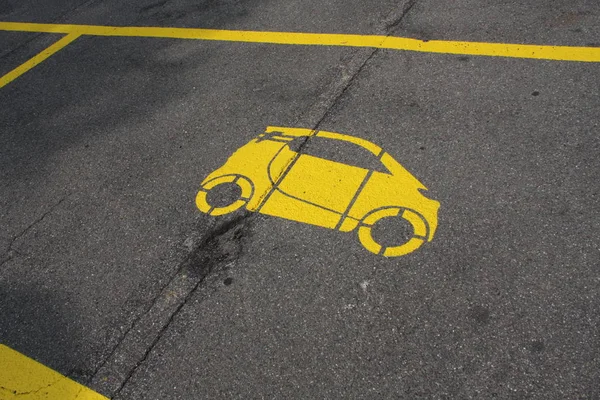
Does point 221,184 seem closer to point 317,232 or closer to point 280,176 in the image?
point 280,176

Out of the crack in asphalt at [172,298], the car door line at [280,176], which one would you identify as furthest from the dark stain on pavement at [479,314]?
the car door line at [280,176]

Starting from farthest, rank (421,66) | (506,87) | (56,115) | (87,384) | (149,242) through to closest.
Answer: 1. (56,115)
2. (421,66)
3. (506,87)
4. (149,242)
5. (87,384)

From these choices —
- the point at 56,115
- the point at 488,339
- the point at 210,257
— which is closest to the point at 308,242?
the point at 210,257

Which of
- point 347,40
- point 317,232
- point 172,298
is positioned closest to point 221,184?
point 317,232

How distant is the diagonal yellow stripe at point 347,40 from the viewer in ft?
15.8

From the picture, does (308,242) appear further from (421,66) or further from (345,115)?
(421,66)

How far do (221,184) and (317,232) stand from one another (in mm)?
904

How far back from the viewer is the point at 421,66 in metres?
4.96

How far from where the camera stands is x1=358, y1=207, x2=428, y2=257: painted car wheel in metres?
3.47

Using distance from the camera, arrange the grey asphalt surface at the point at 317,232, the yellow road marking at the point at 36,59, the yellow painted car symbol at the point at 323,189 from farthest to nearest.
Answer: the yellow road marking at the point at 36,59, the yellow painted car symbol at the point at 323,189, the grey asphalt surface at the point at 317,232

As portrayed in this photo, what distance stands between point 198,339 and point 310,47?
3.32 m

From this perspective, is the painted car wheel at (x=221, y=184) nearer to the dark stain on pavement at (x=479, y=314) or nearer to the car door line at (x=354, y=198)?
the car door line at (x=354, y=198)

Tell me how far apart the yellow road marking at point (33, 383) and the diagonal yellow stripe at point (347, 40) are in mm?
3770

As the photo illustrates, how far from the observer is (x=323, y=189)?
12.9 ft
